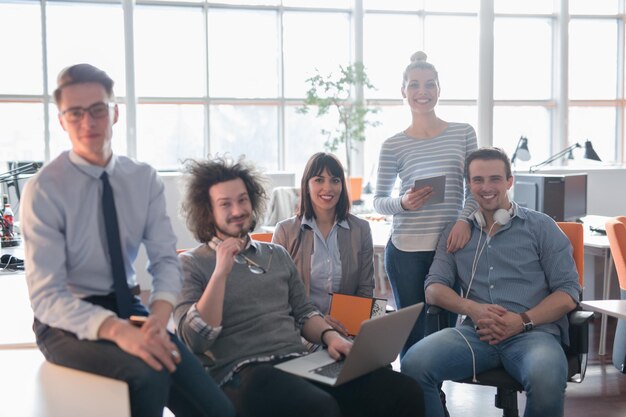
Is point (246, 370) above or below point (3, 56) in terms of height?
below

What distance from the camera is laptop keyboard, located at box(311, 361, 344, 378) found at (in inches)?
92.3

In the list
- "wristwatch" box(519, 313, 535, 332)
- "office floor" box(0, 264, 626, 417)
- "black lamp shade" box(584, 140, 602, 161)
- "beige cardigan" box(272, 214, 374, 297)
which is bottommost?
"office floor" box(0, 264, 626, 417)

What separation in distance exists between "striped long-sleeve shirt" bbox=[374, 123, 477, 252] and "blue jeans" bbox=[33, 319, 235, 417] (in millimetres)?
1522

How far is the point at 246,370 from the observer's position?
2355 millimetres

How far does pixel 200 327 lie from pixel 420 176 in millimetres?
1482

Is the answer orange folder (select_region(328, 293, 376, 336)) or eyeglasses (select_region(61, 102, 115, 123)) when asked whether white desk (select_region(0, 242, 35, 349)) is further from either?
orange folder (select_region(328, 293, 376, 336))

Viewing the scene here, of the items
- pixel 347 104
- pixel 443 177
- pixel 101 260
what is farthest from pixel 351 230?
pixel 347 104

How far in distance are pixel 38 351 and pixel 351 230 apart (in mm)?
1446

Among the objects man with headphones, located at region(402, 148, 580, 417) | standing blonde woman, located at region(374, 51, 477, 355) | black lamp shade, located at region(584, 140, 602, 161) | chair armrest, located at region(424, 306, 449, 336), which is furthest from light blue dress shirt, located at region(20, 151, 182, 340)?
black lamp shade, located at region(584, 140, 602, 161)

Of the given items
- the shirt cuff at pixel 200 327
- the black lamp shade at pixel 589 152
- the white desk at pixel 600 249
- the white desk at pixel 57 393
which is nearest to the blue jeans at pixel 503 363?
the shirt cuff at pixel 200 327

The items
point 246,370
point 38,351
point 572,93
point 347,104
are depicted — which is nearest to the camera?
point 38,351

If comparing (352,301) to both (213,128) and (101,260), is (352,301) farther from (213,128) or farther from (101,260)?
(213,128)

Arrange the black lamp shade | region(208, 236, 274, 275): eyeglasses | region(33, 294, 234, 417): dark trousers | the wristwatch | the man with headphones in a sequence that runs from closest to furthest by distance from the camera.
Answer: region(33, 294, 234, 417): dark trousers < region(208, 236, 274, 275): eyeglasses < the man with headphones < the wristwatch < the black lamp shade

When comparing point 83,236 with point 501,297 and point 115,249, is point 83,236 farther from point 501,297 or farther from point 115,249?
point 501,297
